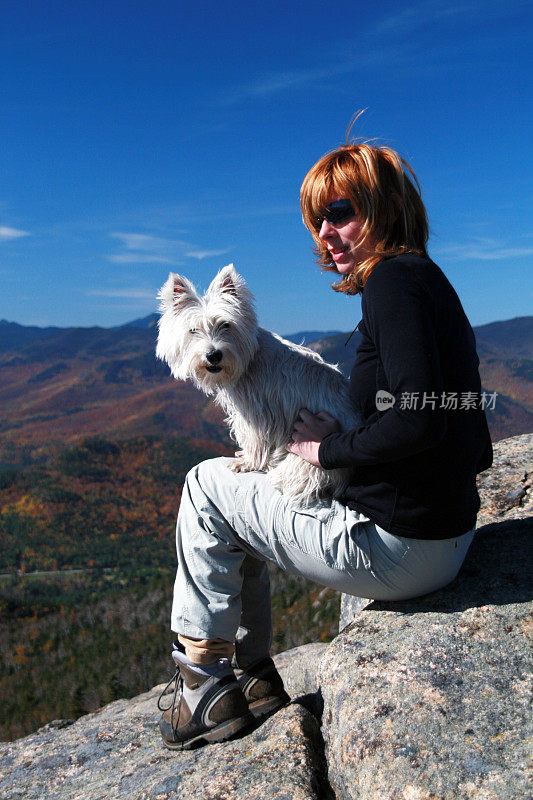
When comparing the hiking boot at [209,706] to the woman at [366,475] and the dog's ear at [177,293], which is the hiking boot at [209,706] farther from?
the dog's ear at [177,293]

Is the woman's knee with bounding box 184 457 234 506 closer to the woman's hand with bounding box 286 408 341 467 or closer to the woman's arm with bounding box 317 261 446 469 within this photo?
the woman's hand with bounding box 286 408 341 467

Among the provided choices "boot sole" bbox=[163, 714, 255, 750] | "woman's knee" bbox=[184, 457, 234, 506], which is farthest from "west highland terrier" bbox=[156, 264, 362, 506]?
"boot sole" bbox=[163, 714, 255, 750]

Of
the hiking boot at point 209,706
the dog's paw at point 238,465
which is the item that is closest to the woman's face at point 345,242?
the dog's paw at point 238,465

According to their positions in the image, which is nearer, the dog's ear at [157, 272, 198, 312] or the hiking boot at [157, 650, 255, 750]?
the hiking boot at [157, 650, 255, 750]

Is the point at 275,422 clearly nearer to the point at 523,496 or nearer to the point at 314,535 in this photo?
the point at 314,535

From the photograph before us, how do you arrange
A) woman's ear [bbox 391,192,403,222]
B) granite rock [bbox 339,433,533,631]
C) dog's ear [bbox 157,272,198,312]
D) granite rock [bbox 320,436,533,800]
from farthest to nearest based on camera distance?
1. granite rock [bbox 339,433,533,631]
2. dog's ear [bbox 157,272,198,312]
3. woman's ear [bbox 391,192,403,222]
4. granite rock [bbox 320,436,533,800]

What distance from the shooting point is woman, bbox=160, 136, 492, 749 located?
272 centimetres

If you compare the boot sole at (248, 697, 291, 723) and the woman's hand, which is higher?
the woman's hand

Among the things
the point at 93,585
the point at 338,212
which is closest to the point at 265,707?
the point at 338,212

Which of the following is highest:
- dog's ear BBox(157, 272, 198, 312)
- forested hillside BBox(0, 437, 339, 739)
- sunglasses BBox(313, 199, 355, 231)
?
sunglasses BBox(313, 199, 355, 231)

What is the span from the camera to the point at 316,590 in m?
19.2

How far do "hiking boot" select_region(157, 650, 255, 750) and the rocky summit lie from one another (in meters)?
0.09

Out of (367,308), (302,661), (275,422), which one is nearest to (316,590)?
(302,661)

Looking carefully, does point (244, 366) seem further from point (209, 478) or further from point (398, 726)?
point (398, 726)
